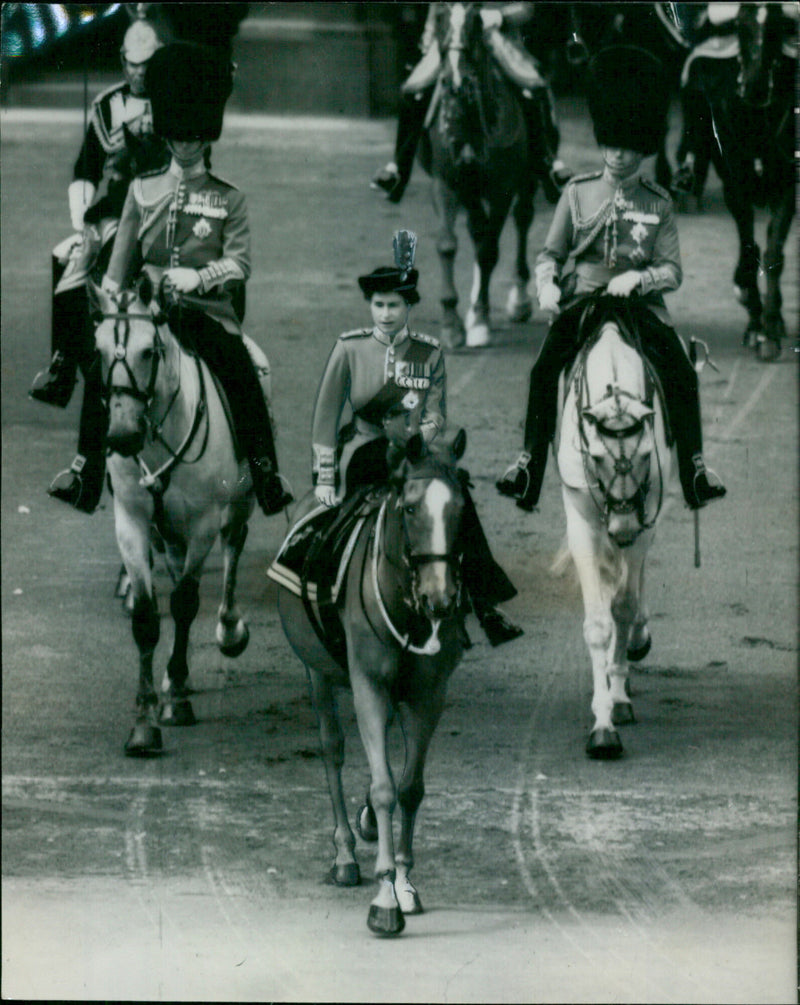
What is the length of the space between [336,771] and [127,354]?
236cm

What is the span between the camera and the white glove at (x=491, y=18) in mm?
19844

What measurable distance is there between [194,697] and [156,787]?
2.54 feet

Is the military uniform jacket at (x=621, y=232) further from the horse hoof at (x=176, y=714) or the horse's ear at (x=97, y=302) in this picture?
the horse hoof at (x=176, y=714)

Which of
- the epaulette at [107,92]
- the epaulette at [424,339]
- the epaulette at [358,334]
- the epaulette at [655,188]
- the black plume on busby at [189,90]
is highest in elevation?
the black plume on busby at [189,90]

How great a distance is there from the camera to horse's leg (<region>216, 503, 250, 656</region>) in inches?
665

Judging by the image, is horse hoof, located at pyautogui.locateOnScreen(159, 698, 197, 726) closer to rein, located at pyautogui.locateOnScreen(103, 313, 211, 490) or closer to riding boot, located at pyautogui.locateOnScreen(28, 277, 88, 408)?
rein, located at pyautogui.locateOnScreen(103, 313, 211, 490)

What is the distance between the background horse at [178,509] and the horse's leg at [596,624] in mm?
1827

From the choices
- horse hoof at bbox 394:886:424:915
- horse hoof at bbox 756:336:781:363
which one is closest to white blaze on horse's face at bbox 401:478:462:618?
horse hoof at bbox 394:886:424:915

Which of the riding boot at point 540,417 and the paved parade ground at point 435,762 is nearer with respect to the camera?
the paved parade ground at point 435,762

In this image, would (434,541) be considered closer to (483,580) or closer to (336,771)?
(483,580)

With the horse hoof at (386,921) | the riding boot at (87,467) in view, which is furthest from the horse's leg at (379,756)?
the riding boot at (87,467)

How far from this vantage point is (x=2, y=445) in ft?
71.8

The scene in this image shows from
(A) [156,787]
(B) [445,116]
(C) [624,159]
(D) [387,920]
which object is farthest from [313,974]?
(B) [445,116]

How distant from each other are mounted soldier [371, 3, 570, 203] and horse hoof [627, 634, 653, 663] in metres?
2.99
